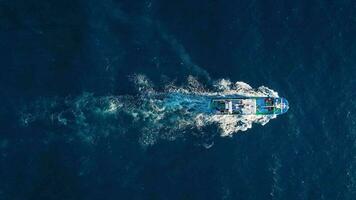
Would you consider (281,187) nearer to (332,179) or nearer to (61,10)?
(332,179)

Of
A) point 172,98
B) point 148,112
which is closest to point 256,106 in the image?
point 172,98

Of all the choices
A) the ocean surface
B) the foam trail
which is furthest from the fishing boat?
the ocean surface

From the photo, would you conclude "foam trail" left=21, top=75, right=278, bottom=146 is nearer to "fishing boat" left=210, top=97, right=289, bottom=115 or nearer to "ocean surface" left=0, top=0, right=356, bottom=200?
"ocean surface" left=0, top=0, right=356, bottom=200

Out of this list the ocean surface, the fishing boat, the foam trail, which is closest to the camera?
the ocean surface

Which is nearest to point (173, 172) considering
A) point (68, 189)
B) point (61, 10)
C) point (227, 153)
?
point (227, 153)

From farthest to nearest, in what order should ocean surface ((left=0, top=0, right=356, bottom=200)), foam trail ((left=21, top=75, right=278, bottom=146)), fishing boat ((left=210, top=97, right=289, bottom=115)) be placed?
fishing boat ((left=210, top=97, right=289, bottom=115))
foam trail ((left=21, top=75, right=278, bottom=146))
ocean surface ((left=0, top=0, right=356, bottom=200))

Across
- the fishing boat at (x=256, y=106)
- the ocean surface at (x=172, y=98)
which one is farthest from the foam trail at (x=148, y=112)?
the fishing boat at (x=256, y=106)

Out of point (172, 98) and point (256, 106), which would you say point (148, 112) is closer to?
point (172, 98)

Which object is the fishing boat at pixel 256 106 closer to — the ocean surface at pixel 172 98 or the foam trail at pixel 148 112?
the foam trail at pixel 148 112
